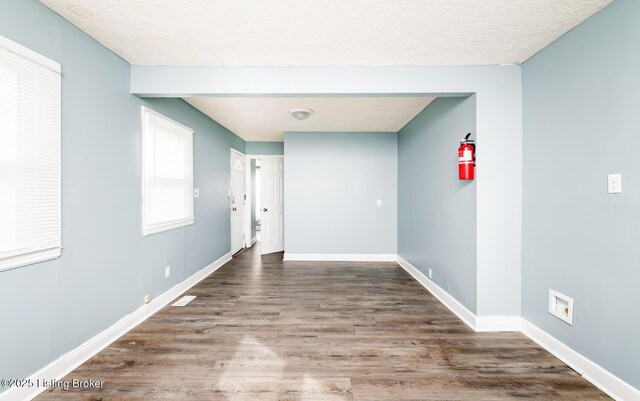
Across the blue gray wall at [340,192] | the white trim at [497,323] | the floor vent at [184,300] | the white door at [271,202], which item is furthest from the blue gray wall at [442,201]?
the floor vent at [184,300]

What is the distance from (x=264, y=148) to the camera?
6.13 meters

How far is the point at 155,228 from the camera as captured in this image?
9.62ft

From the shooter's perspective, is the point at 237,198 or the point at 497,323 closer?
the point at 497,323

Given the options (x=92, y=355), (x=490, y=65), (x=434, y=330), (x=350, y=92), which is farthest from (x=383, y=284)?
(x=92, y=355)

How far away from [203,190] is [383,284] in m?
3.05

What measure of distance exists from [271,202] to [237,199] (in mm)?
740

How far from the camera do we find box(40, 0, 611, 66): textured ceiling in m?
1.74

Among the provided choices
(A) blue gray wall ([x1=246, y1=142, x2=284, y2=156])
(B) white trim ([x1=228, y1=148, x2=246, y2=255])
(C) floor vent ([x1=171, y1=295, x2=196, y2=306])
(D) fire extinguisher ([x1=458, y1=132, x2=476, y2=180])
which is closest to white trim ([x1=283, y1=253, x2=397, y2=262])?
(B) white trim ([x1=228, y1=148, x2=246, y2=255])

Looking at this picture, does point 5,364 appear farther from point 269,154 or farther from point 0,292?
point 269,154

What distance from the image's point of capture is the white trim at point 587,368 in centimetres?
165

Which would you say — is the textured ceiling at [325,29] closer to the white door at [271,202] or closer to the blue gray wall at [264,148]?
the white door at [271,202]

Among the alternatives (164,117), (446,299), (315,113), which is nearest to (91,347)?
A: (164,117)

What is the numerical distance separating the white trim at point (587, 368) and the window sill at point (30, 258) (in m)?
3.78

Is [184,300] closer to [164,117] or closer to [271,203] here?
[164,117]
